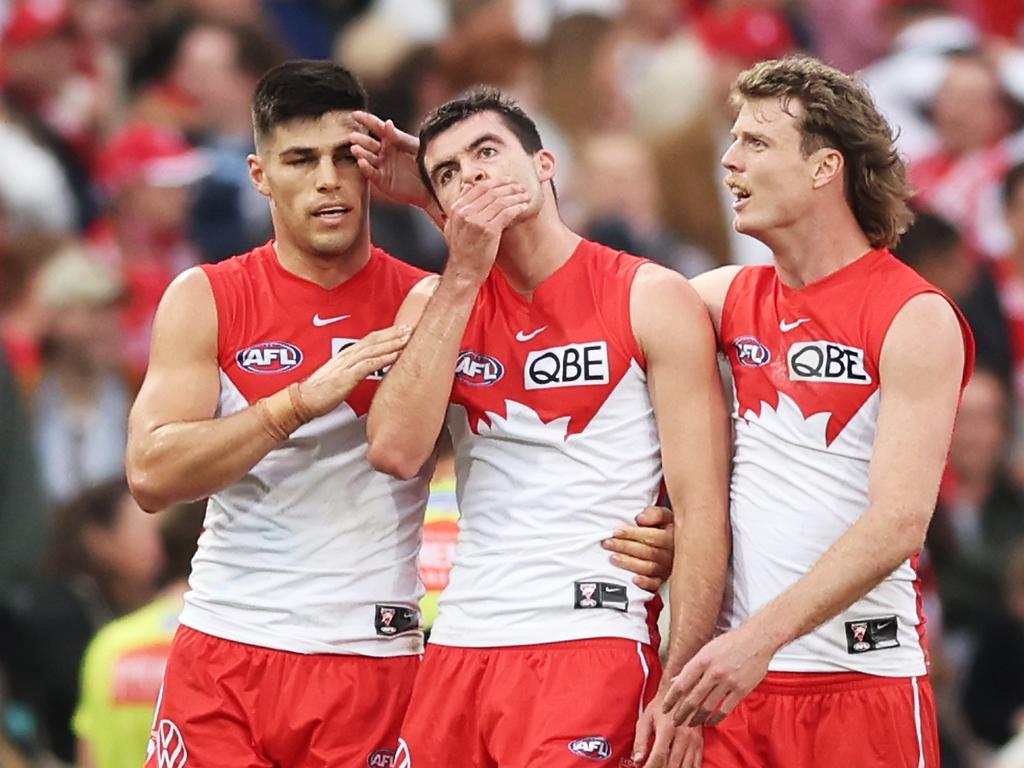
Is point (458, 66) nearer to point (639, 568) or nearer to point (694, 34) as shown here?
point (694, 34)

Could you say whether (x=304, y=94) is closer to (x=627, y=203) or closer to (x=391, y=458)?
(x=391, y=458)

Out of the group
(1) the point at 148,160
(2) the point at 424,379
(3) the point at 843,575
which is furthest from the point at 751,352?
(1) the point at 148,160

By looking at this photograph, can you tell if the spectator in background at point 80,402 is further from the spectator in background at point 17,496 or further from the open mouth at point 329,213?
the open mouth at point 329,213

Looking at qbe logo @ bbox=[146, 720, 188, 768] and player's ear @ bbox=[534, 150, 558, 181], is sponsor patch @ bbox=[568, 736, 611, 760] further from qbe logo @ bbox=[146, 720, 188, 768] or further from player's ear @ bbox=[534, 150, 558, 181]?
player's ear @ bbox=[534, 150, 558, 181]

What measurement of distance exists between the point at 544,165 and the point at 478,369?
578 millimetres

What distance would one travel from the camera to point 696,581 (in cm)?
496

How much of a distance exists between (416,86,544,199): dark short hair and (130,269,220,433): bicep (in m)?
0.73

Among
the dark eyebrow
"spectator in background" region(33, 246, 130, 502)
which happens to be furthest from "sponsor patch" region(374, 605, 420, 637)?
"spectator in background" region(33, 246, 130, 502)

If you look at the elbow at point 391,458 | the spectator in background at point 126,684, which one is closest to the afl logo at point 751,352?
the elbow at point 391,458

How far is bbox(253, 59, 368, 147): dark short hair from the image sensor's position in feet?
18.0

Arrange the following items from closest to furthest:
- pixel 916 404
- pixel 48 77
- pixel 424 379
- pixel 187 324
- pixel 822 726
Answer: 1. pixel 916 404
2. pixel 822 726
3. pixel 424 379
4. pixel 187 324
5. pixel 48 77

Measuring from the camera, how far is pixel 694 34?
11.3m

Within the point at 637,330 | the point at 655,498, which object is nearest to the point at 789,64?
the point at 637,330

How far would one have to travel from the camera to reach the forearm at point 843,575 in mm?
4664
